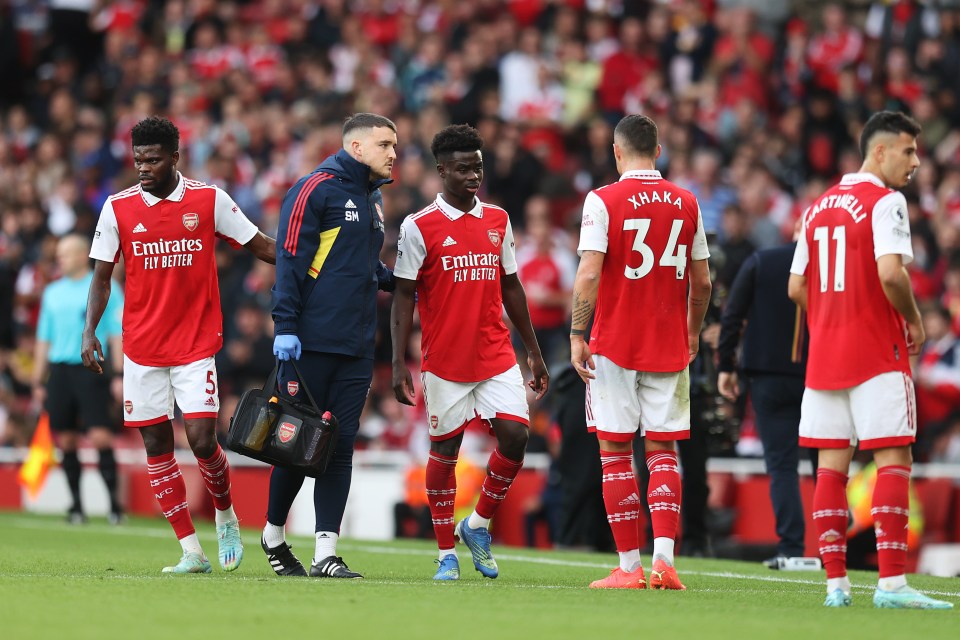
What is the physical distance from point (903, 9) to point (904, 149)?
1275 cm

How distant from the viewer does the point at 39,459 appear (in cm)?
1805

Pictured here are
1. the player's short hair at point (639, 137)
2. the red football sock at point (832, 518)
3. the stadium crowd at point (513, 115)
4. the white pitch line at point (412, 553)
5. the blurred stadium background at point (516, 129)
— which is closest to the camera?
the red football sock at point (832, 518)

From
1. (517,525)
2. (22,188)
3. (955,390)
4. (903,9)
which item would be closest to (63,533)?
(517,525)

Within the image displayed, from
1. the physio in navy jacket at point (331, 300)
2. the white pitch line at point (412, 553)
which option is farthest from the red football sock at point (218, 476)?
the white pitch line at point (412, 553)

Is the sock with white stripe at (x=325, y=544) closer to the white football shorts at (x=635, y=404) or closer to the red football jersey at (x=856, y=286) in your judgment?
the white football shorts at (x=635, y=404)

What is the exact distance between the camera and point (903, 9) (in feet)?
65.1

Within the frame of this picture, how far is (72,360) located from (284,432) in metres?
7.19

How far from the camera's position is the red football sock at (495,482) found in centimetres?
927

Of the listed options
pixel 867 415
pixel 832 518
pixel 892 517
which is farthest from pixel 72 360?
pixel 892 517

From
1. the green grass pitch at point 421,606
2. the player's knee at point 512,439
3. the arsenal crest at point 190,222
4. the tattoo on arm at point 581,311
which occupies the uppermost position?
the arsenal crest at point 190,222

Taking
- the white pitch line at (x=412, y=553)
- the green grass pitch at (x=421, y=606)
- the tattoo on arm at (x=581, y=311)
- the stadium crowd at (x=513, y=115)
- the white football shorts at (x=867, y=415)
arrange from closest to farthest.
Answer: the green grass pitch at (x=421, y=606) → the white football shorts at (x=867, y=415) → the tattoo on arm at (x=581, y=311) → the white pitch line at (x=412, y=553) → the stadium crowd at (x=513, y=115)

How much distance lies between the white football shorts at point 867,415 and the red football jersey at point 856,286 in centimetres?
6

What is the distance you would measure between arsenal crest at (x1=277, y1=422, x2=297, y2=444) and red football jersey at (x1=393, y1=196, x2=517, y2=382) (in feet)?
3.16

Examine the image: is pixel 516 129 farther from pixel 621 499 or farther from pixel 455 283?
pixel 621 499
